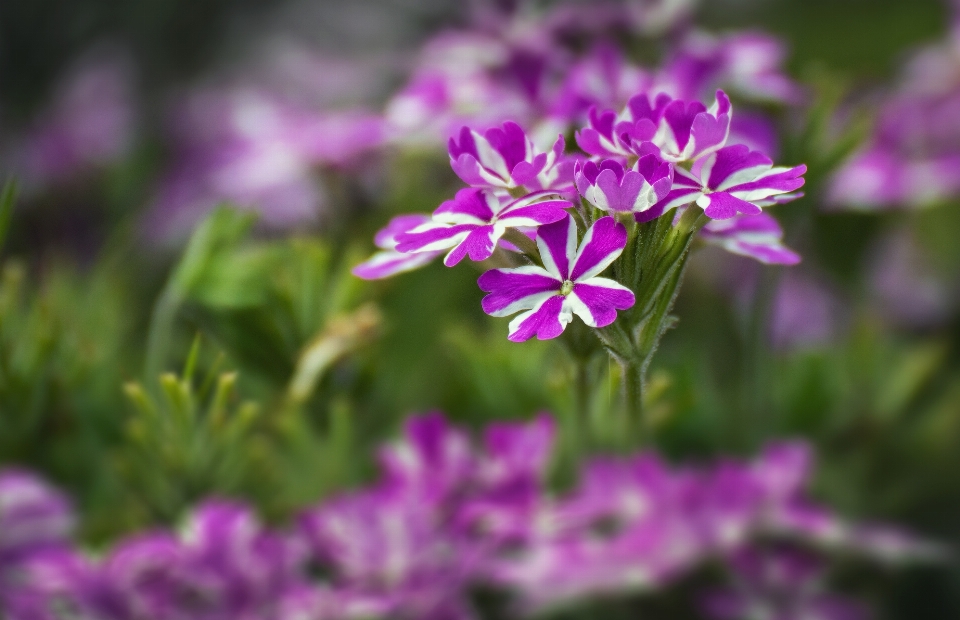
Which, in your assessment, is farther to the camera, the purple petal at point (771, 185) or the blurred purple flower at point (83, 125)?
the blurred purple flower at point (83, 125)

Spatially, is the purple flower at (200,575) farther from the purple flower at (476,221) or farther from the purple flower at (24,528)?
the purple flower at (476,221)

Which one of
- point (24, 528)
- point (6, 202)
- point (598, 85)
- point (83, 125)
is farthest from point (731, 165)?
point (83, 125)

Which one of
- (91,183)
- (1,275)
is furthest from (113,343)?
(91,183)

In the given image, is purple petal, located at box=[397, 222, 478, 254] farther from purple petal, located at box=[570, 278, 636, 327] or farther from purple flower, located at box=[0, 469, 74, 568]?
purple flower, located at box=[0, 469, 74, 568]

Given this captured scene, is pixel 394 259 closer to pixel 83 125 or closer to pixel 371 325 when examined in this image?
pixel 371 325

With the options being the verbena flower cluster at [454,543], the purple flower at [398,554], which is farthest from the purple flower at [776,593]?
the purple flower at [398,554]
